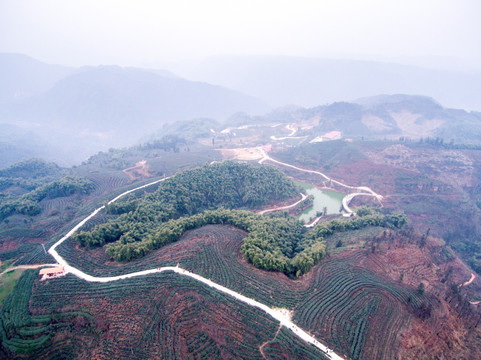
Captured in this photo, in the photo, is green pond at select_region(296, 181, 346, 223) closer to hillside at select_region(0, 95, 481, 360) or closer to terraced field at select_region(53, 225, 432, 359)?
hillside at select_region(0, 95, 481, 360)

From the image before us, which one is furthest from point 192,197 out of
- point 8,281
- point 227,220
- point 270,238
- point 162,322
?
point 162,322

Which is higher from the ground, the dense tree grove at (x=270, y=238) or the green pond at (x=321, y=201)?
the dense tree grove at (x=270, y=238)

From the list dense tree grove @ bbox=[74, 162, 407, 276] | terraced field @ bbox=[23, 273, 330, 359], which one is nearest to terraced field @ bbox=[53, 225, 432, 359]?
dense tree grove @ bbox=[74, 162, 407, 276]

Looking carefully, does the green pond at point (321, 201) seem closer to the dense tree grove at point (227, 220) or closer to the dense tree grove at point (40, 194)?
the dense tree grove at point (227, 220)

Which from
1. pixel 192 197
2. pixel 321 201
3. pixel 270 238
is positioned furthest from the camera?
pixel 321 201

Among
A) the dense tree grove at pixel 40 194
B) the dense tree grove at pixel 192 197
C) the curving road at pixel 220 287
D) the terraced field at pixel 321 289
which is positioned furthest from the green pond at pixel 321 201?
the dense tree grove at pixel 40 194

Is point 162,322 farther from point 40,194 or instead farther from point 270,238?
point 40,194

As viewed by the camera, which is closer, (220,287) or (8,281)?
(220,287)
